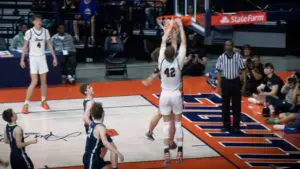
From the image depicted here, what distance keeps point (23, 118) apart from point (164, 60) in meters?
4.56

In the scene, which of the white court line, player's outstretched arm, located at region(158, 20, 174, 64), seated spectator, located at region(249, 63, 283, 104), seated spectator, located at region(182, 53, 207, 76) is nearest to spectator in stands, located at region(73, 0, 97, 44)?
seated spectator, located at region(182, 53, 207, 76)

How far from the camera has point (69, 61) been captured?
749 inches

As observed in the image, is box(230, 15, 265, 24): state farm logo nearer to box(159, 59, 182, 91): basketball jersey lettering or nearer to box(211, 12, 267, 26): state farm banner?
box(211, 12, 267, 26): state farm banner

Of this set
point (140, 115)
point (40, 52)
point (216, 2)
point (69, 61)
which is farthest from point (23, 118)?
point (216, 2)

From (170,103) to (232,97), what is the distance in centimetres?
227

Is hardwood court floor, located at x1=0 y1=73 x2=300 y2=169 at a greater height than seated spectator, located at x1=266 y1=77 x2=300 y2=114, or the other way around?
seated spectator, located at x1=266 y1=77 x2=300 y2=114

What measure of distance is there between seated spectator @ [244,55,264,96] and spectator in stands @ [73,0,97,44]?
593cm

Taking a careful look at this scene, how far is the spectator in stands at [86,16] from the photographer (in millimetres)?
21625

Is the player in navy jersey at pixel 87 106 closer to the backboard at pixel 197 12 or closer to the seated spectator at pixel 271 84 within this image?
the backboard at pixel 197 12

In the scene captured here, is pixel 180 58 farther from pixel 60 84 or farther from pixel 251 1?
pixel 60 84

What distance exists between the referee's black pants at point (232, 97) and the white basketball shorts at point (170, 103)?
6.64ft

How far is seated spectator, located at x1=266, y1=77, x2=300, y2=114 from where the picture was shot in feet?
49.6

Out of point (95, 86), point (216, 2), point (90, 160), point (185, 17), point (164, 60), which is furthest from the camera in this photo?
point (95, 86)

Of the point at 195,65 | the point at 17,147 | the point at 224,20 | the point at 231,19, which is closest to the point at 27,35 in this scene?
the point at 224,20
